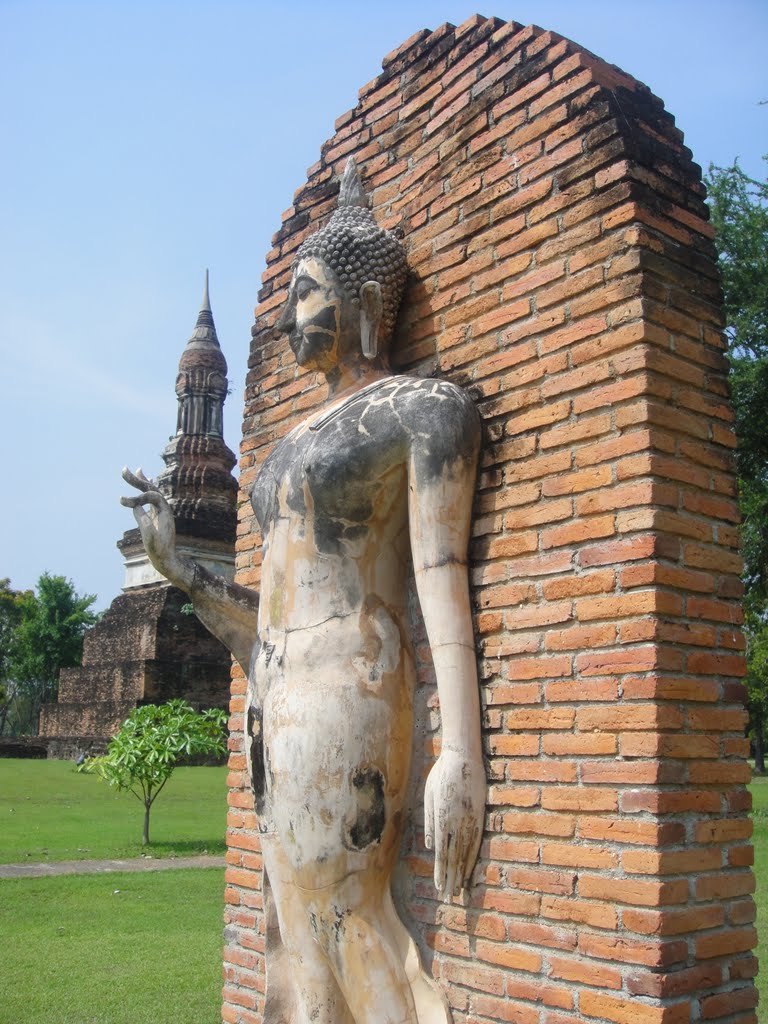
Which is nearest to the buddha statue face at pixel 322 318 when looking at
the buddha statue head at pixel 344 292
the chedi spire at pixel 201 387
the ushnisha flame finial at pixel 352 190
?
the buddha statue head at pixel 344 292

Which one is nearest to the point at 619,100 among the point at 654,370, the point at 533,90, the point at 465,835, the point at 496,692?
the point at 533,90

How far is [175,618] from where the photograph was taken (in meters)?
29.6

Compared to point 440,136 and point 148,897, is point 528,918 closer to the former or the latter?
point 440,136

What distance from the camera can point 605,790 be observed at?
2.99 metres

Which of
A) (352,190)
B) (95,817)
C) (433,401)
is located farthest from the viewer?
(95,817)

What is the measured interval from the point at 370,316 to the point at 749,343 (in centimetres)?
1459

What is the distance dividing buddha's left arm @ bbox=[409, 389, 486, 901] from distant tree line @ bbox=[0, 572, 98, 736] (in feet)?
144

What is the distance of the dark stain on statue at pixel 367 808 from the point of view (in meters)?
3.38

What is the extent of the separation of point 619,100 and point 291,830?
267 cm

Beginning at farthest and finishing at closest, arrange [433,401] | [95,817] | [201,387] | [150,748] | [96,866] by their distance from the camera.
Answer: [201,387] → [95,817] → [150,748] → [96,866] → [433,401]

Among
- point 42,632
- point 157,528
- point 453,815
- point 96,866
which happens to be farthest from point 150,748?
point 42,632

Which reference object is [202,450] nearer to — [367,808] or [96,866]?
[96,866]

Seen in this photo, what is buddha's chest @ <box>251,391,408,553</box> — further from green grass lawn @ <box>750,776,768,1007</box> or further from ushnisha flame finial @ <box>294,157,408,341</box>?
green grass lawn @ <box>750,776,768,1007</box>

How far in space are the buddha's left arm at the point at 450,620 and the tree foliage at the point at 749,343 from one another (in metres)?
14.1
